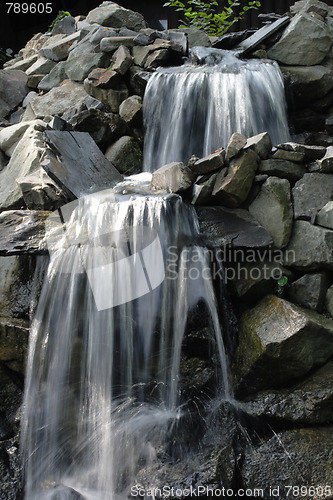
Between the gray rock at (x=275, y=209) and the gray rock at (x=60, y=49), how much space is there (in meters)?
4.83

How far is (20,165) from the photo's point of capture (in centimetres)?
489

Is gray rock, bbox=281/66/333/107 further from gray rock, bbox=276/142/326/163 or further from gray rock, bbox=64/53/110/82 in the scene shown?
gray rock, bbox=64/53/110/82

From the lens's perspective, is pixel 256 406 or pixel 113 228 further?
pixel 113 228

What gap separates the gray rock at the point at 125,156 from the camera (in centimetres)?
516

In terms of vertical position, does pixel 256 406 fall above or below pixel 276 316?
below

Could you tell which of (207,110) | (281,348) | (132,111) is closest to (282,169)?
(281,348)

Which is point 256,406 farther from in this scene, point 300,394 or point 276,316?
point 276,316

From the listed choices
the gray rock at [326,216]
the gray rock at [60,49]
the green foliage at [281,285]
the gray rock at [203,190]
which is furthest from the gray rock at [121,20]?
the green foliage at [281,285]

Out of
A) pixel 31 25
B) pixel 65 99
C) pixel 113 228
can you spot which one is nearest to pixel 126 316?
Result: pixel 113 228

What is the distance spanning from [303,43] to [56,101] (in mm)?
3407

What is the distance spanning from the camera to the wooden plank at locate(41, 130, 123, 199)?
4.14 meters

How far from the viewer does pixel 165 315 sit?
11.6 ft

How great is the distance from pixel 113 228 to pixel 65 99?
10.5 ft

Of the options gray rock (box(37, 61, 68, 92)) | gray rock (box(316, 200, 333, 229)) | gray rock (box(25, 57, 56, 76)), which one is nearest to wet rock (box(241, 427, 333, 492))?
gray rock (box(316, 200, 333, 229))
